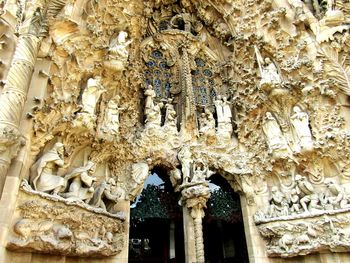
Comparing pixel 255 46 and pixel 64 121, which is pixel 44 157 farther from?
pixel 255 46

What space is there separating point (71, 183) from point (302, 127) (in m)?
4.97

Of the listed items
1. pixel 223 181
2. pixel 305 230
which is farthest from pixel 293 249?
pixel 223 181

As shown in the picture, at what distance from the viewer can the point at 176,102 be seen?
839cm

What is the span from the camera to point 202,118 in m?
8.01

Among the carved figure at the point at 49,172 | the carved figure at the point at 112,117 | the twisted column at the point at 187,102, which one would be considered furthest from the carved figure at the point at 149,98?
the carved figure at the point at 49,172

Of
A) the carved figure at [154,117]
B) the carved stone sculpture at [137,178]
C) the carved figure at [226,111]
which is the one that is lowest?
the carved stone sculpture at [137,178]

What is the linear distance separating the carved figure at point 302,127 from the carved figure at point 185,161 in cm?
243

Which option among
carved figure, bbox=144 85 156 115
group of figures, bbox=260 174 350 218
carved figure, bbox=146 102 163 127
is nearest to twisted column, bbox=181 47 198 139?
carved figure, bbox=146 102 163 127

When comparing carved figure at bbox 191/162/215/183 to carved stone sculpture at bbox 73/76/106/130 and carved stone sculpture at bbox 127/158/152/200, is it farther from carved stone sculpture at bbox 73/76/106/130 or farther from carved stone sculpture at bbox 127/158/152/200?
carved stone sculpture at bbox 73/76/106/130

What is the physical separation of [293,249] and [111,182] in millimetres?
3822

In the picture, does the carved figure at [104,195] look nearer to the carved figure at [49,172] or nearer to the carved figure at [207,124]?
the carved figure at [49,172]

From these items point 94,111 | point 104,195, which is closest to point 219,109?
point 94,111

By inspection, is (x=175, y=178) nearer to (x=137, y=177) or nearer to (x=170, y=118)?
(x=137, y=177)

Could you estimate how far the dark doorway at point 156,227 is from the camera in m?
6.87
